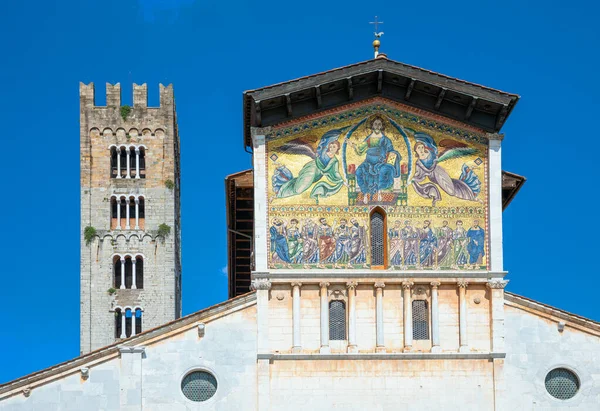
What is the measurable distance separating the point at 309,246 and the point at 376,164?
2.96m

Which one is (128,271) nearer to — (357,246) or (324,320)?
(357,246)

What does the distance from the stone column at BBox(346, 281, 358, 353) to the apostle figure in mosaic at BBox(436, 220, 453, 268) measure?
2.39 metres

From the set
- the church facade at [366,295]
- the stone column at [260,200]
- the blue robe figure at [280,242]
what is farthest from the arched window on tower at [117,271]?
the blue robe figure at [280,242]

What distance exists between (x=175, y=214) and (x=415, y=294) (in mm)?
51235

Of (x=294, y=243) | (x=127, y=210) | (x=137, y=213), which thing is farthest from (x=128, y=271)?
(x=294, y=243)

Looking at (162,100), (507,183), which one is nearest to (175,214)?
(162,100)

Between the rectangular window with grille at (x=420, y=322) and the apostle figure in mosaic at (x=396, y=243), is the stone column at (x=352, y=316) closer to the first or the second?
the apostle figure in mosaic at (x=396, y=243)

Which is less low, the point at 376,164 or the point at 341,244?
the point at 376,164

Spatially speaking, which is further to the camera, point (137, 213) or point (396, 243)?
point (137, 213)

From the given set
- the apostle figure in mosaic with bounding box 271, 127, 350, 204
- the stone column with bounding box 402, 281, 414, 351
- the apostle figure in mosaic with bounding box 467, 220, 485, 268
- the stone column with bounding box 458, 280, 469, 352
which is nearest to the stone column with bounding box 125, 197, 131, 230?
the apostle figure in mosaic with bounding box 271, 127, 350, 204

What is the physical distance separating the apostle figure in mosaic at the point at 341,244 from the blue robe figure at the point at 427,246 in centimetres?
193

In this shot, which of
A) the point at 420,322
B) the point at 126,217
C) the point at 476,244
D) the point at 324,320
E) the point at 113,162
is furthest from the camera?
the point at 113,162

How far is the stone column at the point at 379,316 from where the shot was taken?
3425cm

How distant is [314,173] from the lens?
35281 millimetres
